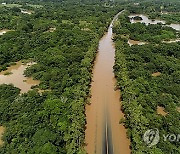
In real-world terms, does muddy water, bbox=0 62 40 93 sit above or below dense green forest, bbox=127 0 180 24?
below

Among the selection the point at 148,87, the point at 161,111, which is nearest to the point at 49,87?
the point at 148,87

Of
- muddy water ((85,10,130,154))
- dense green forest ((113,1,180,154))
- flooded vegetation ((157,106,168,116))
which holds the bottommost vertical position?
muddy water ((85,10,130,154))

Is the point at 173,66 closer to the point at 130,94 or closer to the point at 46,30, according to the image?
the point at 130,94

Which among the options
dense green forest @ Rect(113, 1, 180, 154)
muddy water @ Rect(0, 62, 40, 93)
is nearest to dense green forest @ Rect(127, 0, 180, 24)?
dense green forest @ Rect(113, 1, 180, 154)

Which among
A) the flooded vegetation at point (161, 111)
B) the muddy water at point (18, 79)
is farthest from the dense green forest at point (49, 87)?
the flooded vegetation at point (161, 111)

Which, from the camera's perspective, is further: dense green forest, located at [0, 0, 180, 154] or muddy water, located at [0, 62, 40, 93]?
muddy water, located at [0, 62, 40, 93]

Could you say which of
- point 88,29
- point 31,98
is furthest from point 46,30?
point 31,98

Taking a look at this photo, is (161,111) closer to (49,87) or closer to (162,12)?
(49,87)

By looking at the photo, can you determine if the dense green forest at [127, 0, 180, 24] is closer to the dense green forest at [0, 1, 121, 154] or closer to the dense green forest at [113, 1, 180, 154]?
the dense green forest at [0, 1, 121, 154]
